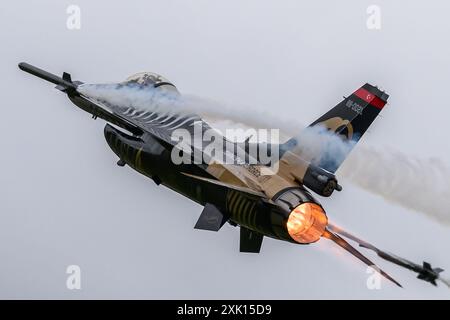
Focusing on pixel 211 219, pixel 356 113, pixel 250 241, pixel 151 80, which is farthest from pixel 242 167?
pixel 151 80

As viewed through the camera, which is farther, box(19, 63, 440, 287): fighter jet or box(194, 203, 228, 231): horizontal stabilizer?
box(194, 203, 228, 231): horizontal stabilizer

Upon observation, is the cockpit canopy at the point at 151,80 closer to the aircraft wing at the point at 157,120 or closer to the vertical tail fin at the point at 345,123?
the aircraft wing at the point at 157,120

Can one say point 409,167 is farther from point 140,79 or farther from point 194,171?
point 140,79

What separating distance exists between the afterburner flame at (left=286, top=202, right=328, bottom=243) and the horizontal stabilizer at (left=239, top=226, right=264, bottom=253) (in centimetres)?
282

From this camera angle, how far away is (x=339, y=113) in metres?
36.6

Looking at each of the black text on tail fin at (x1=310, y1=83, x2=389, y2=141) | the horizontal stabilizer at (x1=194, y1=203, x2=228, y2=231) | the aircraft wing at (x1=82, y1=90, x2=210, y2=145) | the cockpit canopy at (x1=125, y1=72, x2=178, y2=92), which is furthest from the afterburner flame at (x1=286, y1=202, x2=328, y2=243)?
the cockpit canopy at (x1=125, y1=72, x2=178, y2=92)

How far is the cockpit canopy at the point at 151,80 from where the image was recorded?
40759mm

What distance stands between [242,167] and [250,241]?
2.93 meters

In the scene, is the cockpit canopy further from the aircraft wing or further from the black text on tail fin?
the black text on tail fin

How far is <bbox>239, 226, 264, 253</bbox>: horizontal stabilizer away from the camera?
119 feet

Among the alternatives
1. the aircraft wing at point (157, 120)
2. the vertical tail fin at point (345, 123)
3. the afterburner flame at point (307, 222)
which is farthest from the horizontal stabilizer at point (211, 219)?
the vertical tail fin at point (345, 123)

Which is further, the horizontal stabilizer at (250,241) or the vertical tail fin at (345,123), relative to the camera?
the horizontal stabilizer at (250,241)

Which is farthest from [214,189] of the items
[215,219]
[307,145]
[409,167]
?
[409,167]

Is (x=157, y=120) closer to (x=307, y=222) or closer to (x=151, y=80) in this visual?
(x=151, y=80)
